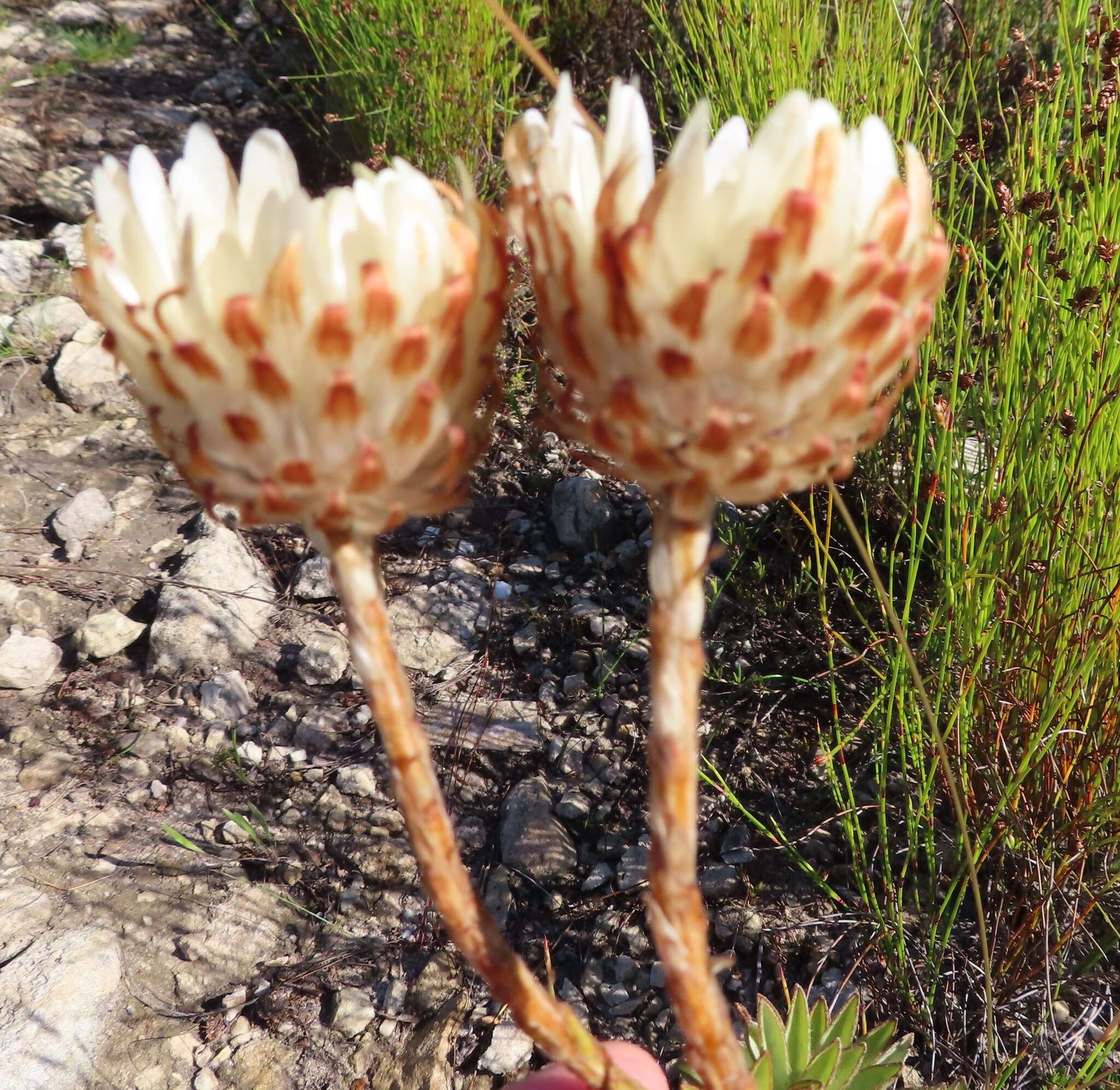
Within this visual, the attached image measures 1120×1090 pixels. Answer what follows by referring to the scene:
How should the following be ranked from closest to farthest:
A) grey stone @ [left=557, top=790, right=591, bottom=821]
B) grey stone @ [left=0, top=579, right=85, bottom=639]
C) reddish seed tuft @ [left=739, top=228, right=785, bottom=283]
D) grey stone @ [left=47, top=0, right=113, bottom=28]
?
reddish seed tuft @ [left=739, top=228, right=785, bottom=283]
grey stone @ [left=557, top=790, right=591, bottom=821]
grey stone @ [left=0, top=579, right=85, bottom=639]
grey stone @ [left=47, top=0, right=113, bottom=28]

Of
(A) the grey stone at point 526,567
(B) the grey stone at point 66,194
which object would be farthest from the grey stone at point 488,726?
(B) the grey stone at point 66,194

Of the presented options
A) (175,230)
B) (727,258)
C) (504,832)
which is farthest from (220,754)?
(727,258)

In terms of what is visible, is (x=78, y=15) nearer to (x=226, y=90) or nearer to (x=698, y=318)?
(x=226, y=90)

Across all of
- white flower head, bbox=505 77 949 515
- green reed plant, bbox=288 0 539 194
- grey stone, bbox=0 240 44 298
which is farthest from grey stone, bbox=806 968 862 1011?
grey stone, bbox=0 240 44 298

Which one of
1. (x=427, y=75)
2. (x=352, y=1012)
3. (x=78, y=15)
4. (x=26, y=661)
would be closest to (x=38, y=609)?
(x=26, y=661)

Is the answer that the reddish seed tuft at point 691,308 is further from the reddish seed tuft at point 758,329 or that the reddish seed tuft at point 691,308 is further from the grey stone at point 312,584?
the grey stone at point 312,584

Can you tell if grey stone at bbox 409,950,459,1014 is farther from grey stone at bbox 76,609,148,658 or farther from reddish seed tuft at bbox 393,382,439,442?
reddish seed tuft at bbox 393,382,439,442
